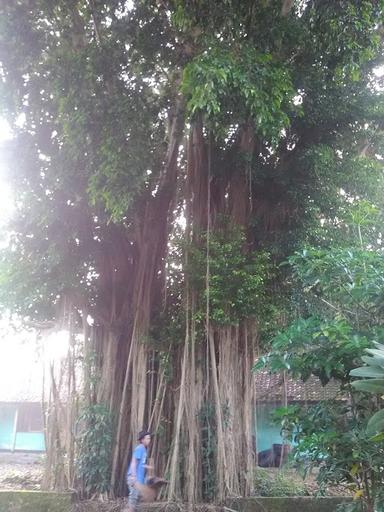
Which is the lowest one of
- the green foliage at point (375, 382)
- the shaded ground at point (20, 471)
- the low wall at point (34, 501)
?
the shaded ground at point (20, 471)

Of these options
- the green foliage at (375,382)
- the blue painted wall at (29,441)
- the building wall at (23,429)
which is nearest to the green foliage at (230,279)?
the green foliage at (375,382)

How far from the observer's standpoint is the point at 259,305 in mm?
5973

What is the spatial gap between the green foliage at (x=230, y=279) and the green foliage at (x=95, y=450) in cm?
179

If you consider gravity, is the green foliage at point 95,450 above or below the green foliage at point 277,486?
above

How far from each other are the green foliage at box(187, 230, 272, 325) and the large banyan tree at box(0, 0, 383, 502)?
2 cm

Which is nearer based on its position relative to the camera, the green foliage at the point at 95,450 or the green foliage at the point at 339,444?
the green foliage at the point at 339,444

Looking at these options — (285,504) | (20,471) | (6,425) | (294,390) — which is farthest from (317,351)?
(6,425)

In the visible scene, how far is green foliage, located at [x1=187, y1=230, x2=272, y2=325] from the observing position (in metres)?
5.73

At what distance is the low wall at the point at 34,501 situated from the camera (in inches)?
226

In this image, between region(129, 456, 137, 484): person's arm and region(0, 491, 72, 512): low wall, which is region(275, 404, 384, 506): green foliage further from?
region(0, 491, 72, 512): low wall

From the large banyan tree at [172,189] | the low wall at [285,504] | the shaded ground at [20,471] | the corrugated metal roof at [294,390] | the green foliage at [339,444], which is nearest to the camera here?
the green foliage at [339,444]

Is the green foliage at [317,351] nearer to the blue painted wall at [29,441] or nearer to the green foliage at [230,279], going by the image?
the green foliage at [230,279]

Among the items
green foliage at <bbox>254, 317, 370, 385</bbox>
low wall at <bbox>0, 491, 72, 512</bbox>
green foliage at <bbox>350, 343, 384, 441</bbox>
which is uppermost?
green foliage at <bbox>254, 317, 370, 385</bbox>

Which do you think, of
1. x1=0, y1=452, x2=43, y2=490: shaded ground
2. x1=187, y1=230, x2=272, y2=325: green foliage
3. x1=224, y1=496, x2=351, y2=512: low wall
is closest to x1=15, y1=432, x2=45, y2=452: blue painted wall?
x1=0, y1=452, x2=43, y2=490: shaded ground
